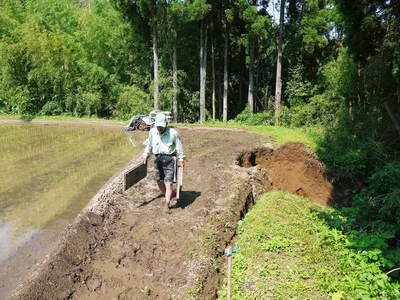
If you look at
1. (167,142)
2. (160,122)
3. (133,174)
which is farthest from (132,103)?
(160,122)

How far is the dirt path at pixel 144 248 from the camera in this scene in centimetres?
348

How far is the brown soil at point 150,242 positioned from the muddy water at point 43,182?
51 centimetres

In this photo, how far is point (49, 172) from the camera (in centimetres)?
793

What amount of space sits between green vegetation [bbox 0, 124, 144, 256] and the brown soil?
2.73 feet

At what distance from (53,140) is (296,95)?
13.5m

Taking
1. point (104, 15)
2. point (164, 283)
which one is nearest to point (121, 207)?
point (164, 283)

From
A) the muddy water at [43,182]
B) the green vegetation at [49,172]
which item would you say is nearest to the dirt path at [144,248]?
the muddy water at [43,182]

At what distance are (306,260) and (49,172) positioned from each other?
6516 mm

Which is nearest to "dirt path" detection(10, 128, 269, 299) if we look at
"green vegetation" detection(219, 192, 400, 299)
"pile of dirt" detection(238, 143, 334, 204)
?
"green vegetation" detection(219, 192, 400, 299)

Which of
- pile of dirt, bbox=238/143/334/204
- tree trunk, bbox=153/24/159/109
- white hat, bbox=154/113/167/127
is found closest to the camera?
white hat, bbox=154/113/167/127

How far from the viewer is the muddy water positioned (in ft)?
14.6

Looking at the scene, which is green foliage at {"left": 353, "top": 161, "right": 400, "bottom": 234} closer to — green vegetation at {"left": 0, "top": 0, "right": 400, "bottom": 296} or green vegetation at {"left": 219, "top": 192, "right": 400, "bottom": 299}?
green vegetation at {"left": 219, "top": 192, "right": 400, "bottom": 299}

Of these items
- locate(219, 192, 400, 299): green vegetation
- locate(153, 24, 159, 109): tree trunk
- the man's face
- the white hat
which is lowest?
locate(219, 192, 400, 299): green vegetation

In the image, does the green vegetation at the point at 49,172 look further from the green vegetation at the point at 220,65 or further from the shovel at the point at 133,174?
the green vegetation at the point at 220,65
